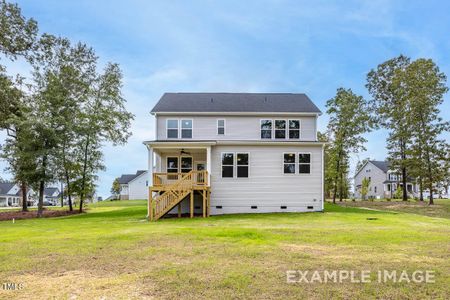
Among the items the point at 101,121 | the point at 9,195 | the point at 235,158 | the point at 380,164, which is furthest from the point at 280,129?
the point at 9,195

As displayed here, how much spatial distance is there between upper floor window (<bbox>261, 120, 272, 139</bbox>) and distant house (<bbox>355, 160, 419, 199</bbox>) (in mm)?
30061

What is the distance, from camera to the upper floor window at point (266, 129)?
832 inches

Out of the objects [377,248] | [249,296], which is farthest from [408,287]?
[377,248]

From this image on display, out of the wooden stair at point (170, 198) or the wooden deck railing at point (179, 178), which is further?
the wooden deck railing at point (179, 178)

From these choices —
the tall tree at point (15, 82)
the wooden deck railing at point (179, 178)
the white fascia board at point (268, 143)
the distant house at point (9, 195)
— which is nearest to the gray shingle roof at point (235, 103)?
the white fascia board at point (268, 143)

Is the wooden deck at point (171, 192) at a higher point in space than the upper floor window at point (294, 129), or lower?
lower

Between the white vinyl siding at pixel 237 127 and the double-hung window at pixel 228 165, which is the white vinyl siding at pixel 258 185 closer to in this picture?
the double-hung window at pixel 228 165

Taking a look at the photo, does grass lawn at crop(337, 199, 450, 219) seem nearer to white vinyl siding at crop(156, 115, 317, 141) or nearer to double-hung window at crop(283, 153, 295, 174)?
white vinyl siding at crop(156, 115, 317, 141)

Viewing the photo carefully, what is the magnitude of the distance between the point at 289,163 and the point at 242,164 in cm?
285

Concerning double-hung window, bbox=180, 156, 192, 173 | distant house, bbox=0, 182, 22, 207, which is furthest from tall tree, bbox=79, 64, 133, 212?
distant house, bbox=0, 182, 22, 207

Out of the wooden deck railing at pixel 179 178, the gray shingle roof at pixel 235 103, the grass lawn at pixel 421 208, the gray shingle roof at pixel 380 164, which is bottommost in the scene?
the grass lawn at pixel 421 208

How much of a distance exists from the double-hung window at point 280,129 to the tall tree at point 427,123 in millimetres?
12390

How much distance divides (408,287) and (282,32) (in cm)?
2004

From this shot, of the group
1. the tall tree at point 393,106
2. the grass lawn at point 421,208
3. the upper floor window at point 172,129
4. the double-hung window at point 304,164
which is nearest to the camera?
the double-hung window at point 304,164
